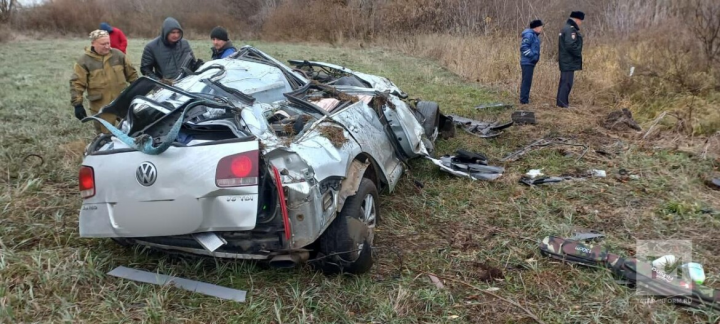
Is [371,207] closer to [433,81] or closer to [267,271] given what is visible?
[267,271]

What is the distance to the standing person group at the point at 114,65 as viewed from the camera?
15.4 feet

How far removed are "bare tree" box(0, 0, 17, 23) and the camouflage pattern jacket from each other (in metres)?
29.1

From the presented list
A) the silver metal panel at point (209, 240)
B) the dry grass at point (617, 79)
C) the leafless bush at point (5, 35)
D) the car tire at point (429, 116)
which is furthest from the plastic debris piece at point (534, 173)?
the leafless bush at point (5, 35)

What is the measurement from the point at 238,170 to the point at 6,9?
32.6 m

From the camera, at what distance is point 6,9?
27.3m

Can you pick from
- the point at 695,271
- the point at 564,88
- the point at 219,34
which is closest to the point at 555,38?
the point at 564,88

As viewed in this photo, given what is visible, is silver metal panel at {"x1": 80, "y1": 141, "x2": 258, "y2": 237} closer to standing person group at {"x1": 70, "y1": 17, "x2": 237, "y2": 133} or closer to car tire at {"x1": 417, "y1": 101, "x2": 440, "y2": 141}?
standing person group at {"x1": 70, "y1": 17, "x2": 237, "y2": 133}

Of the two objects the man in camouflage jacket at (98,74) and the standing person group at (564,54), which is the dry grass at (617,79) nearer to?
the standing person group at (564,54)

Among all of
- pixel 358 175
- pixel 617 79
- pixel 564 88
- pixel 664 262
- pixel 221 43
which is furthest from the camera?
pixel 617 79

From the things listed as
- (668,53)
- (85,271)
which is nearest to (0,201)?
(85,271)

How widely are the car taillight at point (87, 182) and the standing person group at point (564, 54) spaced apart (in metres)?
7.18

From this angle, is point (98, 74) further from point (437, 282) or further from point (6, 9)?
point (6, 9)

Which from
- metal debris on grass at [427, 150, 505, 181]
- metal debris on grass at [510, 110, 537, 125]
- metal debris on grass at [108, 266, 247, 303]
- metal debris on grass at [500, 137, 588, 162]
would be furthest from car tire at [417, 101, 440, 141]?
metal debris on grass at [108, 266, 247, 303]

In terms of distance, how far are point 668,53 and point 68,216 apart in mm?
9490
